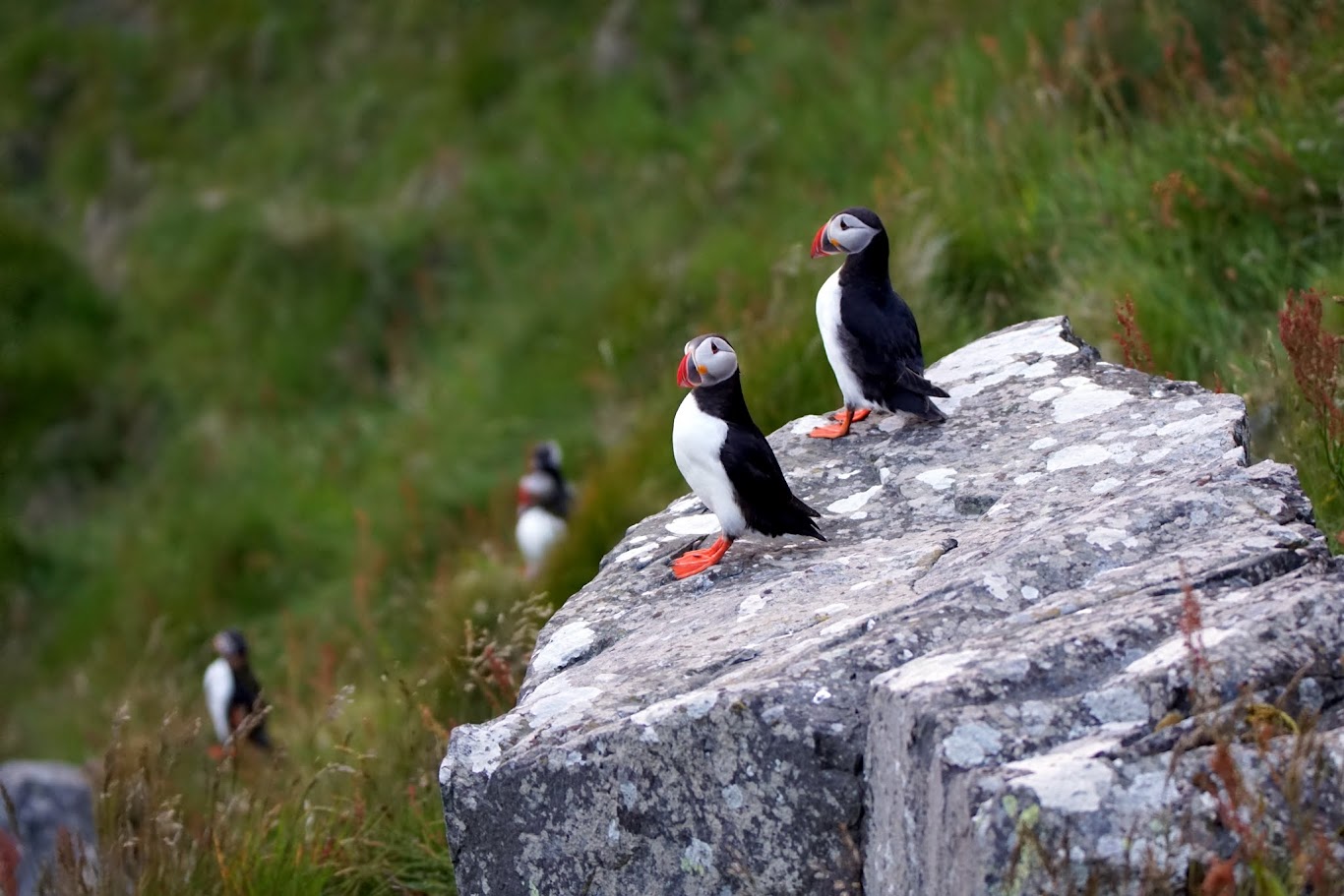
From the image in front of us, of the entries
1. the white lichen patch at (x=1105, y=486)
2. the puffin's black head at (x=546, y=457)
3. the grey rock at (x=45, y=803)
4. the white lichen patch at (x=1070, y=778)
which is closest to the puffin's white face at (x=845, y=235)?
the white lichen patch at (x=1105, y=486)

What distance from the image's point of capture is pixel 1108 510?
331cm

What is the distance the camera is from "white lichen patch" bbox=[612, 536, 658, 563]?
4250mm

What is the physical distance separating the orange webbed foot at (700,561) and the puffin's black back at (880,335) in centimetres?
87

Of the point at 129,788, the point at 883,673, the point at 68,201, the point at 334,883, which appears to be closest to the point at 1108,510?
the point at 883,673

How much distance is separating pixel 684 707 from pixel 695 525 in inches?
57.8

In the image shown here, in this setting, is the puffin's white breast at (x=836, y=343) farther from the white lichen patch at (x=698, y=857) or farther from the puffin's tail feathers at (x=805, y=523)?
the white lichen patch at (x=698, y=857)

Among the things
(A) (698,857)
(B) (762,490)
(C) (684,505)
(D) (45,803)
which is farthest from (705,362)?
(D) (45,803)

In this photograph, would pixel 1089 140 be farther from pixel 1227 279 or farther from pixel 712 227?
pixel 712 227

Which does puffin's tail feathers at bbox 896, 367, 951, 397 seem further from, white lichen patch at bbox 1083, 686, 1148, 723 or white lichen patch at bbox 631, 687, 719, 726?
white lichen patch at bbox 1083, 686, 1148, 723

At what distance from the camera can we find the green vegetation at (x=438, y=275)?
593cm

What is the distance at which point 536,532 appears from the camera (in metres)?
7.63

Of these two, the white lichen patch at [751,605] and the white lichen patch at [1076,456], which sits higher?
the white lichen patch at [751,605]

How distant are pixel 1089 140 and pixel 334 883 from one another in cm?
540

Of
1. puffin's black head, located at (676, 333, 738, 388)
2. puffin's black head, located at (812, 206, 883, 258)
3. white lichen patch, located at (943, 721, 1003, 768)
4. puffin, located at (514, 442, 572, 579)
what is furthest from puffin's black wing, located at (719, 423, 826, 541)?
puffin, located at (514, 442, 572, 579)
